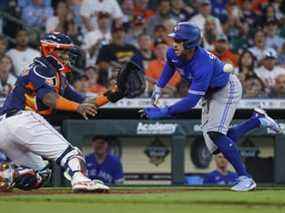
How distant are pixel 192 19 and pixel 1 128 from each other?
6.97 metres

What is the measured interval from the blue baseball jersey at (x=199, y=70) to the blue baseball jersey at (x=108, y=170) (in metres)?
2.83

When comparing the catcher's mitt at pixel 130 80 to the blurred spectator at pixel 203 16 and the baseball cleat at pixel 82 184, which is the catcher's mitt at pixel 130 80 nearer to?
the baseball cleat at pixel 82 184

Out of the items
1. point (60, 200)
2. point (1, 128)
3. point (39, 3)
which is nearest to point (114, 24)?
point (39, 3)

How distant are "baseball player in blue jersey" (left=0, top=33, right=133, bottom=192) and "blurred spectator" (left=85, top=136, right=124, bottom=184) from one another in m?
3.20

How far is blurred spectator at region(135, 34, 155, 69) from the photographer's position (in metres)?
14.1

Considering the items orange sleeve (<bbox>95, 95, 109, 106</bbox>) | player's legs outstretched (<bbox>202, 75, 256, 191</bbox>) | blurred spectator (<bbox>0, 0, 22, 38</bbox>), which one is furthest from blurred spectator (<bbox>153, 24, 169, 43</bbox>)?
orange sleeve (<bbox>95, 95, 109, 106</bbox>)

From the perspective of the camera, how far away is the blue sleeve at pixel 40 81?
27.7ft

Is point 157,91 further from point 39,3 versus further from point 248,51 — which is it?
point 39,3

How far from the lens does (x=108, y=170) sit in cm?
1224

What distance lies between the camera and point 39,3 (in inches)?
588

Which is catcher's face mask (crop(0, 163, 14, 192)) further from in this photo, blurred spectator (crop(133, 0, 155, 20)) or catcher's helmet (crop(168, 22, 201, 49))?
blurred spectator (crop(133, 0, 155, 20))

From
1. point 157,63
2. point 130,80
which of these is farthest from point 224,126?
point 157,63

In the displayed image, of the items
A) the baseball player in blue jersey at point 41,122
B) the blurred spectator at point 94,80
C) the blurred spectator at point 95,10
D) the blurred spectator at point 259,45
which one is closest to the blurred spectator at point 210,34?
the blurred spectator at point 259,45

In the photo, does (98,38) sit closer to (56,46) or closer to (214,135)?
(214,135)
